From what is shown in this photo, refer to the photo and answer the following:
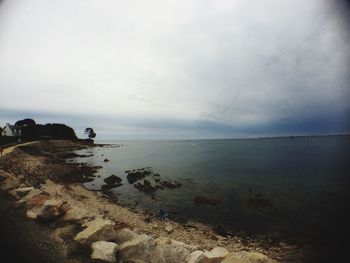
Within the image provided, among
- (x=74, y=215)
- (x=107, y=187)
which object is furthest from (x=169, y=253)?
(x=107, y=187)

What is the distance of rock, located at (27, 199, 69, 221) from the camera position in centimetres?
1042

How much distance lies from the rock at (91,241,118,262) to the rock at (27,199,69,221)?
143 inches

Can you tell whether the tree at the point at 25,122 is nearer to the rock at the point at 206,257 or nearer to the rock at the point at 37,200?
the rock at the point at 37,200

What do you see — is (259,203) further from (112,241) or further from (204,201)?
(112,241)

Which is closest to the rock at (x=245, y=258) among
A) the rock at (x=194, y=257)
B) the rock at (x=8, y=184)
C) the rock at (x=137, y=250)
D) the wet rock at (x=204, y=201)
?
the rock at (x=194, y=257)

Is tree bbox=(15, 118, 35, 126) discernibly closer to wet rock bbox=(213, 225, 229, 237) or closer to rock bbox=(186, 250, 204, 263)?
wet rock bbox=(213, 225, 229, 237)

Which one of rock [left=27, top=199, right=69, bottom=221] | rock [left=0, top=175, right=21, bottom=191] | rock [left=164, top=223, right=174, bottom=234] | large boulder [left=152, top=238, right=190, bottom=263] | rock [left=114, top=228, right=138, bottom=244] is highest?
rock [left=0, top=175, right=21, bottom=191]

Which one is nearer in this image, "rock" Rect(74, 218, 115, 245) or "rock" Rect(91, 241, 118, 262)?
"rock" Rect(91, 241, 118, 262)

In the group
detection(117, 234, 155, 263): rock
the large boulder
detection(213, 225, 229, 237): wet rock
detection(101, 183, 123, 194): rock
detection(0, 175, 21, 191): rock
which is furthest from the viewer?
detection(101, 183, 123, 194): rock

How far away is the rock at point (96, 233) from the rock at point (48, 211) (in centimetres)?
216

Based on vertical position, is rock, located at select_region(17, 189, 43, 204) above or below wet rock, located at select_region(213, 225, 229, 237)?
above

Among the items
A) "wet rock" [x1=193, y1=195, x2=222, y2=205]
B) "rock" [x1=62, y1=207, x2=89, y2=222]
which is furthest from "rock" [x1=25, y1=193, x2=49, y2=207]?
"wet rock" [x1=193, y1=195, x2=222, y2=205]

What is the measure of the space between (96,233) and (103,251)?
1310 millimetres

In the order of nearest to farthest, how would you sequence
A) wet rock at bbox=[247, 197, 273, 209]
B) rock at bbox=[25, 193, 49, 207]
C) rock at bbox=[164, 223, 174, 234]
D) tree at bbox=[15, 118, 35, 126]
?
1. rock at bbox=[25, 193, 49, 207]
2. rock at bbox=[164, 223, 174, 234]
3. wet rock at bbox=[247, 197, 273, 209]
4. tree at bbox=[15, 118, 35, 126]
